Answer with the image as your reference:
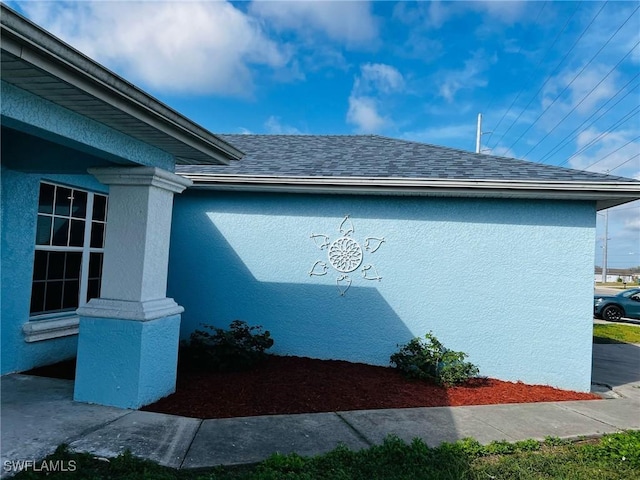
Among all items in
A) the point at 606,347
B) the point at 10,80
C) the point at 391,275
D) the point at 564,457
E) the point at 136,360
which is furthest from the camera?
the point at 606,347

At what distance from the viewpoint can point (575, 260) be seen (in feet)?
20.8

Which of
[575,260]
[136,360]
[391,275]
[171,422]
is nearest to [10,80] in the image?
[136,360]

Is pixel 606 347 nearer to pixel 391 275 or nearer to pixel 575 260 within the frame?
pixel 575 260

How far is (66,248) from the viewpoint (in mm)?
6203

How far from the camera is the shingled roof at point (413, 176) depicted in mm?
6109

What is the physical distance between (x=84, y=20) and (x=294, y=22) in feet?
13.0

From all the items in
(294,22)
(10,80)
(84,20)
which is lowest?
(10,80)

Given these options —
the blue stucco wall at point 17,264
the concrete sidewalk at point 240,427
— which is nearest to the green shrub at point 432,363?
the concrete sidewalk at point 240,427

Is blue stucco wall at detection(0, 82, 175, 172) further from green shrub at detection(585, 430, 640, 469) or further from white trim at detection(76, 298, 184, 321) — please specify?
green shrub at detection(585, 430, 640, 469)

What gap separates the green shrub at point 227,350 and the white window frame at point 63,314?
1651 millimetres

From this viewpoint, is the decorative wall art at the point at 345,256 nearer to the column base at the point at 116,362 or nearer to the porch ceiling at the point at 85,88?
the porch ceiling at the point at 85,88

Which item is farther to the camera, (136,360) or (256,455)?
(136,360)

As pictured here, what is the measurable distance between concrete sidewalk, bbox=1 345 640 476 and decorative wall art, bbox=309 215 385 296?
2439 mm

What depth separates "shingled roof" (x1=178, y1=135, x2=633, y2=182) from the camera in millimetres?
6617
